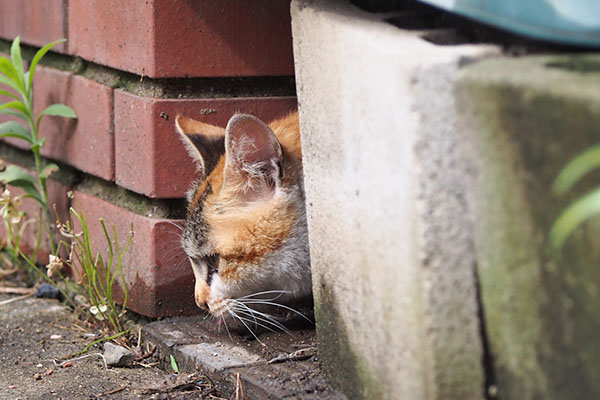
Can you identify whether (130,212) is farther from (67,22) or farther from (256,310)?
(67,22)

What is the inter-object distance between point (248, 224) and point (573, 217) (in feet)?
4.66

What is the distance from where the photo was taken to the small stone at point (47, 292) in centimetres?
333

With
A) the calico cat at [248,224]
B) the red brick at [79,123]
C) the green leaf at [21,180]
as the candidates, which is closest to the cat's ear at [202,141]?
the calico cat at [248,224]

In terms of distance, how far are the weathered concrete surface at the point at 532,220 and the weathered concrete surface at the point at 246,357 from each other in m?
0.64

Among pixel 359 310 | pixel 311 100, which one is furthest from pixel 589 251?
pixel 311 100

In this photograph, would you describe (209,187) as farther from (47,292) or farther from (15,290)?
(15,290)

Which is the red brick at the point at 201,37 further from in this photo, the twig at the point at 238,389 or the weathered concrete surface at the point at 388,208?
the twig at the point at 238,389

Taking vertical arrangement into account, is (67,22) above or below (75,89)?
above

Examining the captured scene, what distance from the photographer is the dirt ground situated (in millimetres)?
2377

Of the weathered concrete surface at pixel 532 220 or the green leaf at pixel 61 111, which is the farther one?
the green leaf at pixel 61 111

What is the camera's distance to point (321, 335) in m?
2.13

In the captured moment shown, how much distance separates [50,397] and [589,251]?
1634 mm

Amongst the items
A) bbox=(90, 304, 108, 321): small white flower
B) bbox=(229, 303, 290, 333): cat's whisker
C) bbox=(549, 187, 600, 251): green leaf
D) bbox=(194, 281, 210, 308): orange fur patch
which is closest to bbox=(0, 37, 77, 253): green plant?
bbox=(90, 304, 108, 321): small white flower

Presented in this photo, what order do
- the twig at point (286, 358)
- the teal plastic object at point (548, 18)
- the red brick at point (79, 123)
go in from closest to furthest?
the teal plastic object at point (548, 18)
the twig at point (286, 358)
the red brick at point (79, 123)
